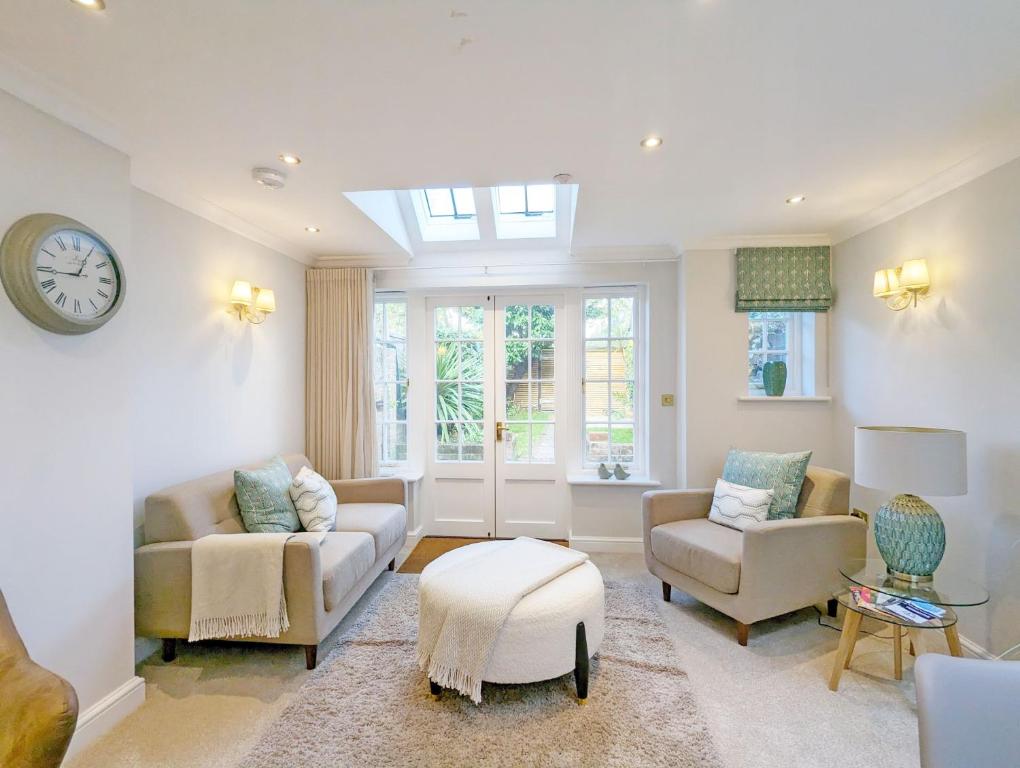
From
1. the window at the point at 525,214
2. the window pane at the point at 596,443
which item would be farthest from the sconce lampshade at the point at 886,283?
the window at the point at 525,214

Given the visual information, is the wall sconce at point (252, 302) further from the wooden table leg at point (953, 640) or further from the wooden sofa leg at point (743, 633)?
the wooden table leg at point (953, 640)

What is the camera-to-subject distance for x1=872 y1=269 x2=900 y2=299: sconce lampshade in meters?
2.50

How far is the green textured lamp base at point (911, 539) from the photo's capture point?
1925mm

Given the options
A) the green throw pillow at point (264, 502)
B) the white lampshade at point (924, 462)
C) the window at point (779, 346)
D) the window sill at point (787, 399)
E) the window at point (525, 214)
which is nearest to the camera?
the white lampshade at point (924, 462)

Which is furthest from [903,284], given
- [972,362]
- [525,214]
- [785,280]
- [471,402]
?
[471,402]

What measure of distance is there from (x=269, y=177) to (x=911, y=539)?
3452mm

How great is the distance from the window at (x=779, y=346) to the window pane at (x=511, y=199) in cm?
197

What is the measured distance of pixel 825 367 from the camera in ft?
10.6

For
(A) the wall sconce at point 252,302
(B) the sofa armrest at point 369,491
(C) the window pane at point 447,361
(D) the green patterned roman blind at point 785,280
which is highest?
(D) the green patterned roman blind at point 785,280

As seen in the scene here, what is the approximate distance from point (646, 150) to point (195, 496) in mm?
2800

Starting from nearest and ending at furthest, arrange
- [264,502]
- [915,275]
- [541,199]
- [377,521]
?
[915,275]
[264,502]
[377,521]
[541,199]

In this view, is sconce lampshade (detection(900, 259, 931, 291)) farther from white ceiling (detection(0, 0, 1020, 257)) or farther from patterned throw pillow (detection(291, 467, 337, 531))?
patterned throw pillow (detection(291, 467, 337, 531))

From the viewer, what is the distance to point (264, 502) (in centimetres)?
249

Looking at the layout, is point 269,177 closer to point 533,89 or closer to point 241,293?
point 241,293
